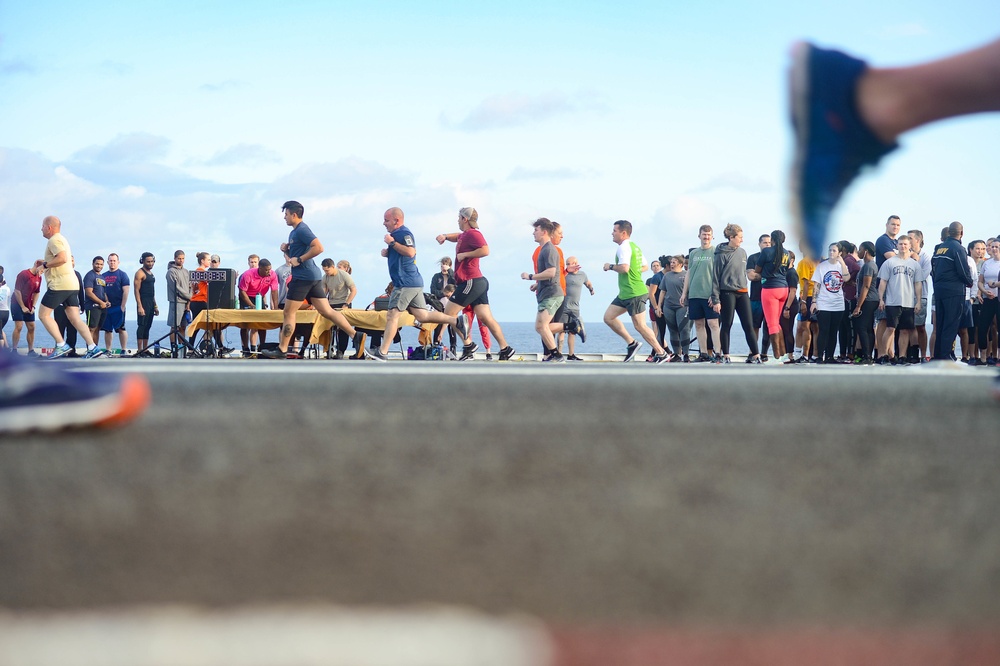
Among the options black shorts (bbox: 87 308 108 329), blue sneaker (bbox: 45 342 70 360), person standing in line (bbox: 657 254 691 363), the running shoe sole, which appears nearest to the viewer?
the running shoe sole

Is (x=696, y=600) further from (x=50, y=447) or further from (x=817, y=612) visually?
(x=50, y=447)

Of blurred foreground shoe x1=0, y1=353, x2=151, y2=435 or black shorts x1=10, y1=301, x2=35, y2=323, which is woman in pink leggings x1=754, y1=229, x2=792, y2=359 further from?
black shorts x1=10, y1=301, x2=35, y2=323

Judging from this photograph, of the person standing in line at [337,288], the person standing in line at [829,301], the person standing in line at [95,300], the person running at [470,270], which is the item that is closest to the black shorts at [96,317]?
the person standing in line at [95,300]

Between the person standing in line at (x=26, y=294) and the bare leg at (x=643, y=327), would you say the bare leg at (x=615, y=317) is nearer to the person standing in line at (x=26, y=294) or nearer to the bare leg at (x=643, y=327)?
the bare leg at (x=643, y=327)

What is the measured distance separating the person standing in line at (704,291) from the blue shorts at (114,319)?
930 centimetres

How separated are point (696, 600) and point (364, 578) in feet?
1.35

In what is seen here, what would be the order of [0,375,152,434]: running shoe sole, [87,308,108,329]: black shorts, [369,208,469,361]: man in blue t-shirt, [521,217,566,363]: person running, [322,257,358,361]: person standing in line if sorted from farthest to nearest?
[87,308,108,329]: black shorts, [322,257,358,361]: person standing in line, [521,217,566,363]: person running, [369,208,469,361]: man in blue t-shirt, [0,375,152,434]: running shoe sole

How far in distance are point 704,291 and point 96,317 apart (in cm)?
996

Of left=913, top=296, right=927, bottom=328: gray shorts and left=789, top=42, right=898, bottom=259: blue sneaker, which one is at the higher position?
left=789, top=42, right=898, bottom=259: blue sneaker

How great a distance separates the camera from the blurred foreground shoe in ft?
7.45

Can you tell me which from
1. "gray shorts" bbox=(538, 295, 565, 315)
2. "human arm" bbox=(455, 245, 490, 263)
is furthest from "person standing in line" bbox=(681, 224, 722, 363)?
"human arm" bbox=(455, 245, 490, 263)

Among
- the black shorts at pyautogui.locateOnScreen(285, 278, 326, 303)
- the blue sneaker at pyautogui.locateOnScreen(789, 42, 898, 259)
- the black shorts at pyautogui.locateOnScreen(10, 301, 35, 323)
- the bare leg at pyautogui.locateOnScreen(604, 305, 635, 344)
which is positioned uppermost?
the blue sneaker at pyautogui.locateOnScreen(789, 42, 898, 259)

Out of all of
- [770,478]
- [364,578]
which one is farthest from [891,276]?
[364,578]

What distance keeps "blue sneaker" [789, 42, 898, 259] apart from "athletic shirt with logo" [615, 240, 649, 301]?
32.0ft
